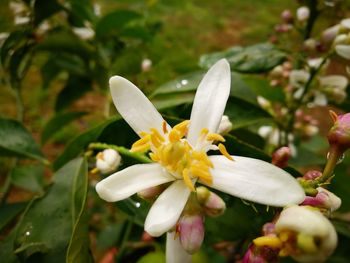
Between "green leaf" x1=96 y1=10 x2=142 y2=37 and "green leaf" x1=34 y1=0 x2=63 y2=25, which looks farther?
"green leaf" x1=96 y1=10 x2=142 y2=37

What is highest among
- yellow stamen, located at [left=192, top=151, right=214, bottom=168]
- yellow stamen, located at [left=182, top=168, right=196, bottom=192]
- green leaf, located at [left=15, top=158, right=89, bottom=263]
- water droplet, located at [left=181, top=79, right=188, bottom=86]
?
yellow stamen, located at [left=192, top=151, right=214, bottom=168]

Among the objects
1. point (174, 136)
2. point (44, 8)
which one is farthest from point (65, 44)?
point (174, 136)

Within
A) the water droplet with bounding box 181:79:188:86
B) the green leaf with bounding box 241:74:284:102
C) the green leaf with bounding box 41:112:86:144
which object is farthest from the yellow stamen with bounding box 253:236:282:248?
the green leaf with bounding box 41:112:86:144

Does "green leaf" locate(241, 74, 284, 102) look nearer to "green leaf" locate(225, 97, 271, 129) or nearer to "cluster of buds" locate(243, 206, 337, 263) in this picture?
"green leaf" locate(225, 97, 271, 129)

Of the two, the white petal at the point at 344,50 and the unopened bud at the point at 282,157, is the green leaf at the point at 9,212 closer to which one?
the unopened bud at the point at 282,157

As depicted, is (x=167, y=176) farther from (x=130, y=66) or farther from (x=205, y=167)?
(x=130, y=66)

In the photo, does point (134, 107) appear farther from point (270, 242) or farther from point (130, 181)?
point (270, 242)

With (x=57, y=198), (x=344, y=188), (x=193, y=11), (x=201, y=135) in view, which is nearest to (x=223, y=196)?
(x=201, y=135)
